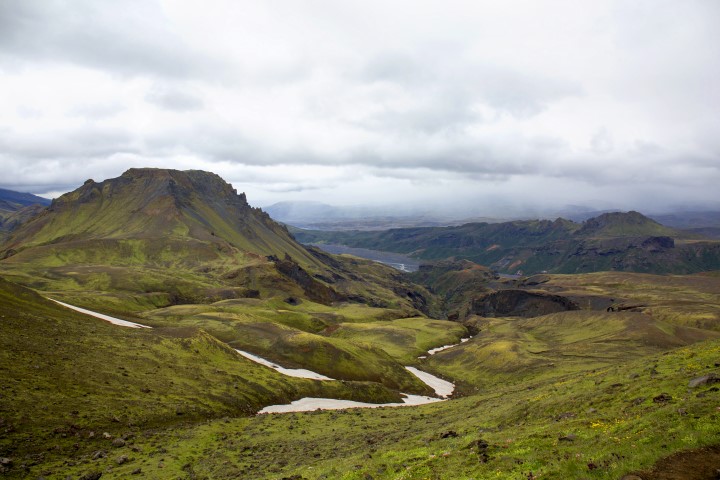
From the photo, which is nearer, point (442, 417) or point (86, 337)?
point (442, 417)

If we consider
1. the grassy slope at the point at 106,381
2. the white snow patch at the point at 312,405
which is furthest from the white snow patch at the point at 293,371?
the white snow patch at the point at 312,405

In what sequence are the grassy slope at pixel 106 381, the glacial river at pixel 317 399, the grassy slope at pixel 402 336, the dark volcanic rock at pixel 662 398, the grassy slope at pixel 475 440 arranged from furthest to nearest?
the grassy slope at pixel 402 336 < the glacial river at pixel 317 399 < the grassy slope at pixel 106 381 < the dark volcanic rock at pixel 662 398 < the grassy slope at pixel 475 440

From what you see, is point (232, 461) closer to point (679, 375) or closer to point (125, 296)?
point (679, 375)

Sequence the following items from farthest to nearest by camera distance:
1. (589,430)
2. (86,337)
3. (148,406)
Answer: (86,337) → (148,406) → (589,430)

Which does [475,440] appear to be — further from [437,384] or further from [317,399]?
[437,384]

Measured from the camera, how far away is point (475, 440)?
96.1 ft

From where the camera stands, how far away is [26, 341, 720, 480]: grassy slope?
2130 centimetres

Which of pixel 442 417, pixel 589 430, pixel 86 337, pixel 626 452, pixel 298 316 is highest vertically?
pixel 626 452

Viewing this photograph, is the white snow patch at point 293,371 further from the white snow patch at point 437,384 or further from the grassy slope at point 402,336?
the grassy slope at point 402,336

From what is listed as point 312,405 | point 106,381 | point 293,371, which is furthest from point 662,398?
point 293,371

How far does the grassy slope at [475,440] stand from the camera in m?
21.3

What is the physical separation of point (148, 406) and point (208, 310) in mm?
98380

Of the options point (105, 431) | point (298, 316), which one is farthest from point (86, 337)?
point (298, 316)

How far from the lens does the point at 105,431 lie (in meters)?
42.3
